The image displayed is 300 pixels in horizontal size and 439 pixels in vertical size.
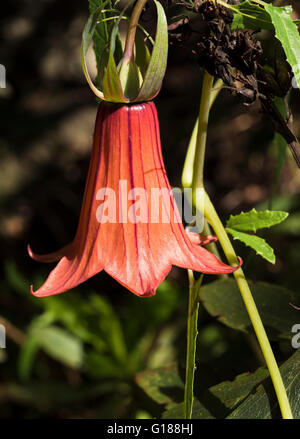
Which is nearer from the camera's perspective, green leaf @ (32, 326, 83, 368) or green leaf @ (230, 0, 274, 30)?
green leaf @ (230, 0, 274, 30)

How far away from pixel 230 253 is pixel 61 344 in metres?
1.07

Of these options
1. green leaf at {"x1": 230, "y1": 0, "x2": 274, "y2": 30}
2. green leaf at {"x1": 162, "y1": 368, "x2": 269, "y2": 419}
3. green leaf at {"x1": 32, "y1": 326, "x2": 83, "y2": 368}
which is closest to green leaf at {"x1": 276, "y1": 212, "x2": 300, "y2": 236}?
green leaf at {"x1": 32, "y1": 326, "x2": 83, "y2": 368}

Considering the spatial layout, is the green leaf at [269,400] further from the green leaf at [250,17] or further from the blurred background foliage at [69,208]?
the blurred background foliage at [69,208]

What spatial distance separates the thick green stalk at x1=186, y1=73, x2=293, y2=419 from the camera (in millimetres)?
608

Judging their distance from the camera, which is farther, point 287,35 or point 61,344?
point 61,344

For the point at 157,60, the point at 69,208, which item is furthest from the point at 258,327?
the point at 69,208

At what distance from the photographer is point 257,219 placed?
0.63 meters

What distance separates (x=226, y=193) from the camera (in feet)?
6.29

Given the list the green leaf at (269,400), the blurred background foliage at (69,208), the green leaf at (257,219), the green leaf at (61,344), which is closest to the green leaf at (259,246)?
the green leaf at (257,219)

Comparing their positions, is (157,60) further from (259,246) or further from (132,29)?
(259,246)

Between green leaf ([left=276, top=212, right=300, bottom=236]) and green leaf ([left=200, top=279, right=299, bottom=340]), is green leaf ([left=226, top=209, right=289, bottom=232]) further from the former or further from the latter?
green leaf ([left=276, top=212, right=300, bottom=236])

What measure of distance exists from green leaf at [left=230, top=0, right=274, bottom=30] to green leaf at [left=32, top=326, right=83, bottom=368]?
1.18 meters

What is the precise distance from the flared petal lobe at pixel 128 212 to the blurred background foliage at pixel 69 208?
2.71ft
